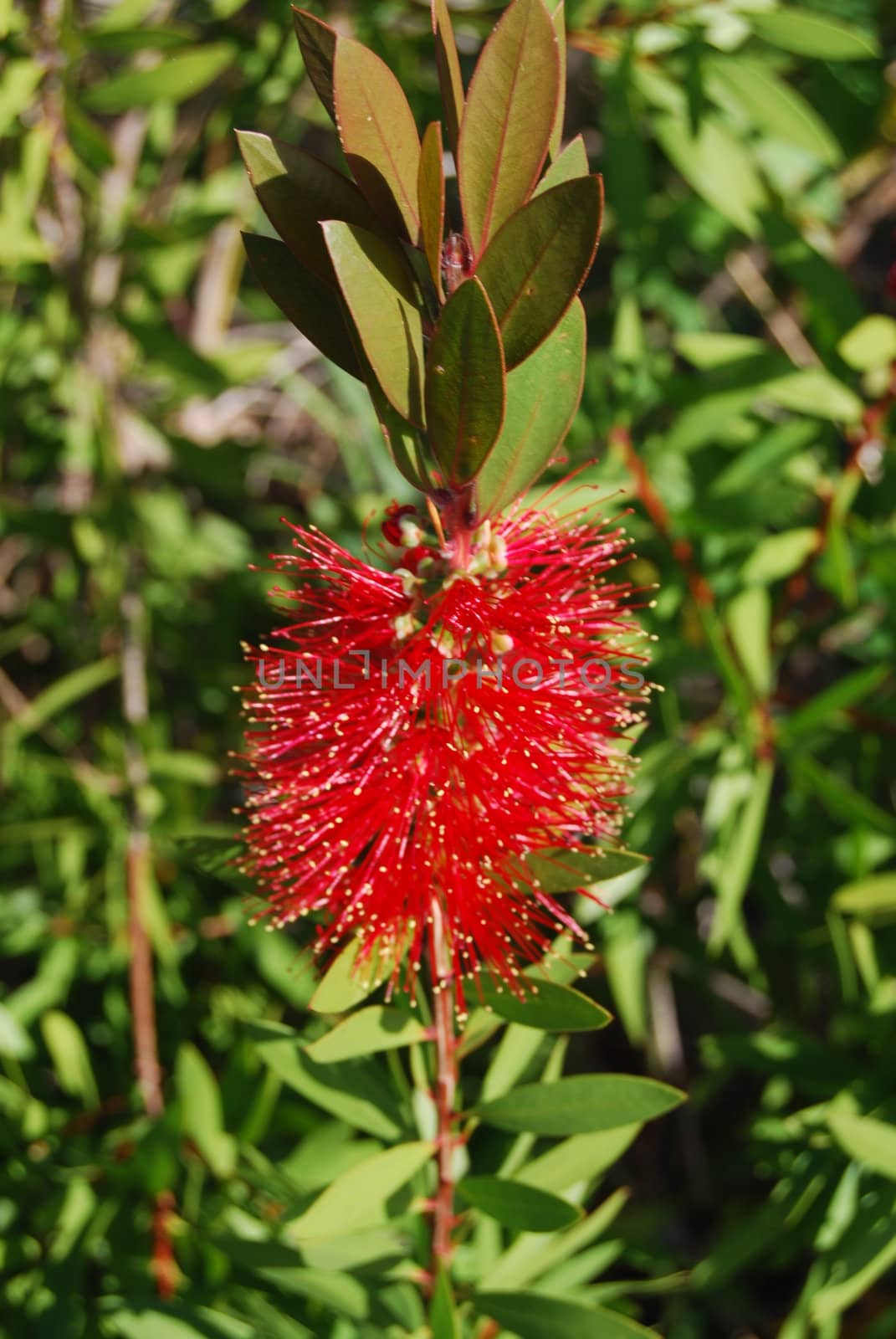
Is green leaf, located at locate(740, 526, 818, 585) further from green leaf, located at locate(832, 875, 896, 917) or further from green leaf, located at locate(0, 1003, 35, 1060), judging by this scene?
green leaf, located at locate(0, 1003, 35, 1060)

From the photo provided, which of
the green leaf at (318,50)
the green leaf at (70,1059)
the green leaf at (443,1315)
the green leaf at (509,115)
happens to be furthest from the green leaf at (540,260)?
the green leaf at (70,1059)

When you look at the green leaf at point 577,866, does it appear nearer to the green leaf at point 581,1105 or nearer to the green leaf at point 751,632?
the green leaf at point 581,1105

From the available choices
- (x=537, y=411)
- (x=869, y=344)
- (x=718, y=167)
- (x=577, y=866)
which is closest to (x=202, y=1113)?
(x=577, y=866)

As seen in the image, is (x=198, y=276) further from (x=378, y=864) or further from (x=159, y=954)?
(x=378, y=864)

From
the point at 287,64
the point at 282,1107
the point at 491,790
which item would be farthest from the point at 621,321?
the point at 282,1107

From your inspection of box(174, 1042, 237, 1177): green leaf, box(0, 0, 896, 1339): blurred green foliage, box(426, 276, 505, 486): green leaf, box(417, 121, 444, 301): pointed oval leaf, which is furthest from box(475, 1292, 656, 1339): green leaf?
box(417, 121, 444, 301): pointed oval leaf

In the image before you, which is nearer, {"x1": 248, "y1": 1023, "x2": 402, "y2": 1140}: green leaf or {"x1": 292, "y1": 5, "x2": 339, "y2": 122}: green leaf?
{"x1": 292, "y1": 5, "x2": 339, "y2": 122}: green leaf

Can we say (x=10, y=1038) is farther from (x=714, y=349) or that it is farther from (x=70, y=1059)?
(x=714, y=349)
